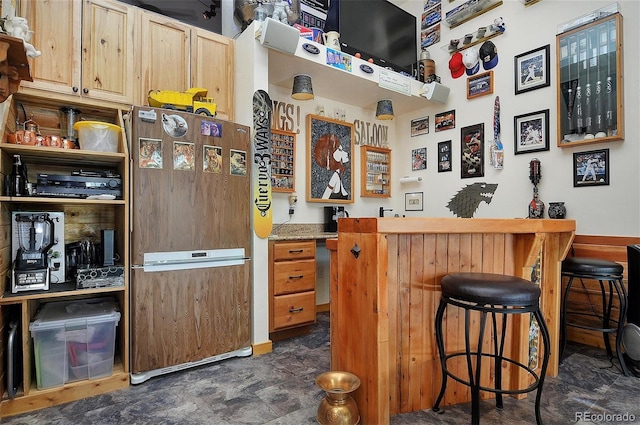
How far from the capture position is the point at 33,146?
1883 millimetres

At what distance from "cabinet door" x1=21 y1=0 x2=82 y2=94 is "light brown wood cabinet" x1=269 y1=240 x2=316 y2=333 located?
1807mm

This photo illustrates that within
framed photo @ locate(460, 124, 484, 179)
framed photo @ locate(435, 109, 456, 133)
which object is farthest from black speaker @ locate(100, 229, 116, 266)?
framed photo @ locate(435, 109, 456, 133)

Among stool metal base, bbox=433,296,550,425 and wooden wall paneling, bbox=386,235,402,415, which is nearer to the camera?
stool metal base, bbox=433,296,550,425

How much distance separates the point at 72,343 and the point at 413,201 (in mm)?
3668

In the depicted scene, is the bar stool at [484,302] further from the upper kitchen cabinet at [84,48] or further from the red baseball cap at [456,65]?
the red baseball cap at [456,65]

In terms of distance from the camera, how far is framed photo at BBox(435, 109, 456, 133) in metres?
3.87

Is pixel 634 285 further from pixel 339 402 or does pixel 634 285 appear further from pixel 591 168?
pixel 339 402

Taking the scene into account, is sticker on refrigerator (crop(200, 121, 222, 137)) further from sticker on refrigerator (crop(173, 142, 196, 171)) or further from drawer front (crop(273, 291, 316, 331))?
drawer front (crop(273, 291, 316, 331))

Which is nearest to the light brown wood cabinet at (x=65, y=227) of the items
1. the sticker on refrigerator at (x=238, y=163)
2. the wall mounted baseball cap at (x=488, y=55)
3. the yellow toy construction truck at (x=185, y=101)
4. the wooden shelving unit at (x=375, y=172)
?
the yellow toy construction truck at (x=185, y=101)

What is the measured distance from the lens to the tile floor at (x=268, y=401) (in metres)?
1.71

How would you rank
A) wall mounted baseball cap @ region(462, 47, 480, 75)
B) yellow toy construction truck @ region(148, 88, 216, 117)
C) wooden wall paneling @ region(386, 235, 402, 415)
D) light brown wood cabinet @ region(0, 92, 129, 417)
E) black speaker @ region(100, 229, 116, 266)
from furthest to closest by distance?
wall mounted baseball cap @ region(462, 47, 480, 75), yellow toy construction truck @ region(148, 88, 216, 117), black speaker @ region(100, 229, 116, 266), light brown wood cabinet @ region(0, 92, 129, 417), wooden wall paneling @ region(386, 235, 402, 415)

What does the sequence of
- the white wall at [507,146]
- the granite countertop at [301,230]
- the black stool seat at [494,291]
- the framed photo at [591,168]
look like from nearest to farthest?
the black stool seat at [494,291] < the white wall at [507,146] < the framed photo at [591,168] < the granite countertop at [301,230]

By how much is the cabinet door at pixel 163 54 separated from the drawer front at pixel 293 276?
5.44 feet

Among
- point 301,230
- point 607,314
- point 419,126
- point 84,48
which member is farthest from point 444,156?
point 84,48
